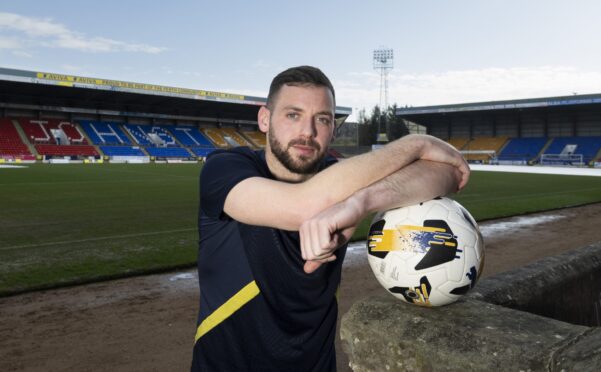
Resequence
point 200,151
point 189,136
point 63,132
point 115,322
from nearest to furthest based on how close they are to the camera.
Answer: point 115,322 < point 63,132 < point 200,151 < point 189,136

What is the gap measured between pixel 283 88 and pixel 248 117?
63.5m

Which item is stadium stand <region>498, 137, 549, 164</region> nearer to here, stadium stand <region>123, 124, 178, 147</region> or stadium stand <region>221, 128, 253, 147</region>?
stadium stand <region>221, 128, 253, 147</region>

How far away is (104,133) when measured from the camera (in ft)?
168

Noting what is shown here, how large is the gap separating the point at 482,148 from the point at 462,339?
62892 millimetres

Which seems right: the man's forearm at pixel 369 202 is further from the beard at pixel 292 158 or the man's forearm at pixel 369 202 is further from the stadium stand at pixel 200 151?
the stadium stand at pixel 200 151

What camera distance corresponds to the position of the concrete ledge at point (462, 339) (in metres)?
1.48

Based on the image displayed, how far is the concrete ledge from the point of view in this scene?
148 cm

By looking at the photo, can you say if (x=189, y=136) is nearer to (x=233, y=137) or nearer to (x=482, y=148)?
(x=233, y=137)

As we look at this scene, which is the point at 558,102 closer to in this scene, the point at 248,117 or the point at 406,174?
the point at 248,117

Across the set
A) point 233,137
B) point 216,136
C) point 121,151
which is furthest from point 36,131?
point 233,137

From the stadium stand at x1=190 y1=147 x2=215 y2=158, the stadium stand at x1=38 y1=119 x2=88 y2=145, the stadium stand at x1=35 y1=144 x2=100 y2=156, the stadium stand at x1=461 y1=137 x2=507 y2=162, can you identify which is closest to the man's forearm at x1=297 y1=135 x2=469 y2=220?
the stadium stand at x1=35 y1=144 x2=100 y2=156

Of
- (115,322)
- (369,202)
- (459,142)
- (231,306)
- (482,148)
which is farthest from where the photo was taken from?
(459,142)

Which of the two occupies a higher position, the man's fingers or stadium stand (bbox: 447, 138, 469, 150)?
the man's fingers

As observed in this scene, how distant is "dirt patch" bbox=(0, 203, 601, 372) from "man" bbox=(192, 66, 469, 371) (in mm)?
2208
